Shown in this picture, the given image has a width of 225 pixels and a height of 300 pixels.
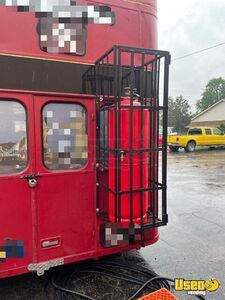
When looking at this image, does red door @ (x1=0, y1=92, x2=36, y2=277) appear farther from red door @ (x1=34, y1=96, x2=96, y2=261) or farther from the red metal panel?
the red metal panel

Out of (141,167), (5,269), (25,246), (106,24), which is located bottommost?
(5,269)

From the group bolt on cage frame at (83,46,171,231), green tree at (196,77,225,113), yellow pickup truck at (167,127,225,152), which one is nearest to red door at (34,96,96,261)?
bolt on cage frame at (83,46,171,231)

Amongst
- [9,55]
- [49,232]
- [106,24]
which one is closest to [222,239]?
[49,232]

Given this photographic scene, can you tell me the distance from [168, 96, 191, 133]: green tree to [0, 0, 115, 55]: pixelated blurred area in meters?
56.0

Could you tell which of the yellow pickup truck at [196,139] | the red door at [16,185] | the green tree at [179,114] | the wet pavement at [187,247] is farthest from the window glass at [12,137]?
the green tree at [179,114]

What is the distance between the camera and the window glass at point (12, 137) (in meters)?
2.79

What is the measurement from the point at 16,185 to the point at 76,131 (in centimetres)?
84

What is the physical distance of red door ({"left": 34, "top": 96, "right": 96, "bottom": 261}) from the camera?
295 centimetres

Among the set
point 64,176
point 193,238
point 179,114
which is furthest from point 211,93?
point 64,176

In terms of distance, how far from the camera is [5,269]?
2834 mm

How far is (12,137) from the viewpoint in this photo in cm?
283

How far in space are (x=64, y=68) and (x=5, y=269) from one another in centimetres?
211

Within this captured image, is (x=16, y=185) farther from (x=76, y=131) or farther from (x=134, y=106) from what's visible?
(x=134, y=106)

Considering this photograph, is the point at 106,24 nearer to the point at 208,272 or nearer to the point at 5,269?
the point at 5,269
